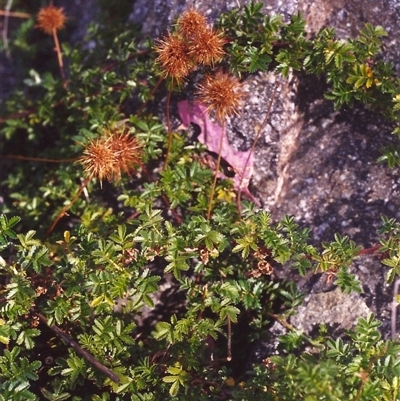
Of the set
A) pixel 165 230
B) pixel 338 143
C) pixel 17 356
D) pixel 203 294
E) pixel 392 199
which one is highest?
pixel 338 143

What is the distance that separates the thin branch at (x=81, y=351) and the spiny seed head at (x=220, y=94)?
1.30 meters

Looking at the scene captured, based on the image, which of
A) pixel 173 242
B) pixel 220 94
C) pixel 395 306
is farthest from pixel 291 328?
pixel 220 94

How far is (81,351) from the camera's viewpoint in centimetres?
273

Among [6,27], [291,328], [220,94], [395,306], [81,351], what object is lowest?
[81,351]

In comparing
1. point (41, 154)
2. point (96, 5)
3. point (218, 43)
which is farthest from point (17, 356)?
point (96, 5)

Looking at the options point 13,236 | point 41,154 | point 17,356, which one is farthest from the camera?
point 41,154

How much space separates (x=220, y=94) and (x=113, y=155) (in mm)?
616

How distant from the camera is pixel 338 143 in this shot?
3.26m

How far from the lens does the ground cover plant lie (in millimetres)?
2672

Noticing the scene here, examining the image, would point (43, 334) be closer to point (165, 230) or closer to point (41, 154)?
point (165, 230)

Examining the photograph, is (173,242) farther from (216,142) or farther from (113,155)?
(216,142)

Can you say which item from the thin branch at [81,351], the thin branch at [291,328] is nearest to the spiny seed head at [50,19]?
the thin branch at [81,351]

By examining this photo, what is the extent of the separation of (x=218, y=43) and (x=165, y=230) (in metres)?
0.97

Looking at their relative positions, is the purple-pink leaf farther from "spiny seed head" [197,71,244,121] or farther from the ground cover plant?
"spiny seed head" [197,71,244,121]
